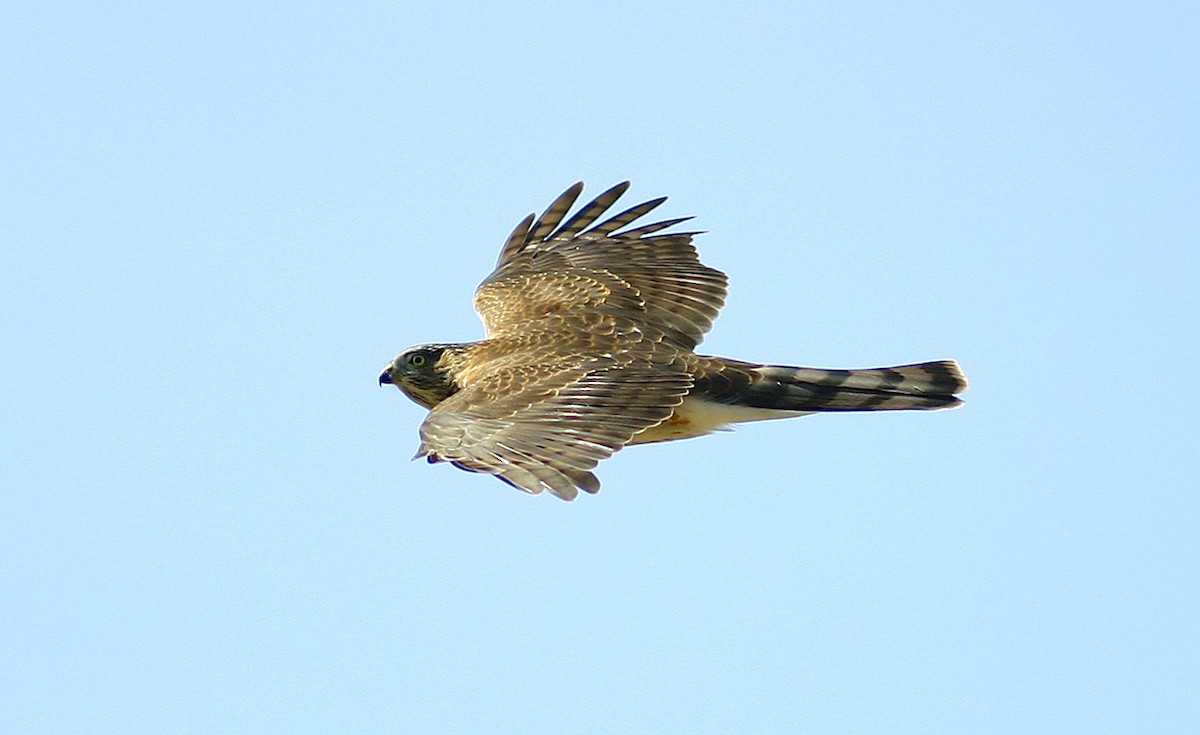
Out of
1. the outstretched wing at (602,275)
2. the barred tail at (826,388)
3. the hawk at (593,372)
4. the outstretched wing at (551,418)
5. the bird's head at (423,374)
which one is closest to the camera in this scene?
the outstretched wing at (551,418)

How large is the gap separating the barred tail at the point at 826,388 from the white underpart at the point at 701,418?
0.07 metres

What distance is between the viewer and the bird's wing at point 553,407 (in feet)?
30.0

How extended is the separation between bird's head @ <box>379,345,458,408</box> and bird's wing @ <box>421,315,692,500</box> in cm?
30

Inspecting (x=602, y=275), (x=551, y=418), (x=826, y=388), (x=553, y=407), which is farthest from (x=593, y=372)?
(x=602, y=275)

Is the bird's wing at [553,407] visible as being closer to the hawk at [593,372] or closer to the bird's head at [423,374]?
the hawk at [593,372]

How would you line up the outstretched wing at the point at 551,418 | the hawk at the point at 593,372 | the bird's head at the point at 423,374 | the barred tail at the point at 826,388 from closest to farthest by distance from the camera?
the outstretched wing at the point at 551,418 → the hawk at the point at 593,372 → the barred tail at the point at 826,388 → the bird's head at the point at 423,374

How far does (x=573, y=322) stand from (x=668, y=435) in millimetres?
1095

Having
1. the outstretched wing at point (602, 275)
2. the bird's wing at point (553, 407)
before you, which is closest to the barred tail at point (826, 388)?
the bird's wing at point (553, 407)

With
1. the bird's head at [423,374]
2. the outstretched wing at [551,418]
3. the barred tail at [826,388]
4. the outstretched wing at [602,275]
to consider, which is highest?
the outstretched wing at [602,275]

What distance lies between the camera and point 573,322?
11820 mm

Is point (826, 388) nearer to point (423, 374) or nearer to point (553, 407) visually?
point (553, 407)

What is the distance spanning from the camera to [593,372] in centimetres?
1059

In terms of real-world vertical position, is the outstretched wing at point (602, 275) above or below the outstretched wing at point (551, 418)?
above

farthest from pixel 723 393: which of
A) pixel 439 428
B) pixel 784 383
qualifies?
pixel 439 428
